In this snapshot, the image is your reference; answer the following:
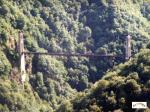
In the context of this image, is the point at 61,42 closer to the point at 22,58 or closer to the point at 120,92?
the point at 22,58

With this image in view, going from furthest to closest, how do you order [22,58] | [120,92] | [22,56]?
[22,56] < [22,58] < [120,92]

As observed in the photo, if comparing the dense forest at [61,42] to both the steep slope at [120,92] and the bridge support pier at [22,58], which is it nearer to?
the bridge support pier at [22,58]

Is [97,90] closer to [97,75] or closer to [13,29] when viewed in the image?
[13,29]

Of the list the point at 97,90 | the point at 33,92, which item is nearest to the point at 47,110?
the point at 33,92

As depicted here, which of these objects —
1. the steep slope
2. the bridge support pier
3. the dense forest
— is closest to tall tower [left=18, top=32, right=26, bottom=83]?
the bridge support pier

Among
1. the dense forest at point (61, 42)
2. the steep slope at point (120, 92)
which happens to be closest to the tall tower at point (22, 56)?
the dense forest at point (61, 42)

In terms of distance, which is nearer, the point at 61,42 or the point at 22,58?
the point at 22,58

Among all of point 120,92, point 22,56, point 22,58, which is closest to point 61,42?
point 22,56
